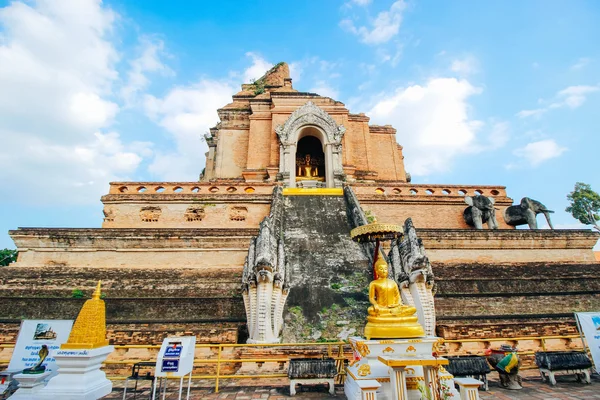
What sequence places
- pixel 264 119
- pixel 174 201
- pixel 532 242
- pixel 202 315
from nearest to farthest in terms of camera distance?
pixel 202 315 → pixel 532 242 → pixel 174 201 → pixel 264 119

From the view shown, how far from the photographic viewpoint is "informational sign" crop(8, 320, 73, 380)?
501cm

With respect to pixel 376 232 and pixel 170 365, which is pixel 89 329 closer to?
pixel 170 365

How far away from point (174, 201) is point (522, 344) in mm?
12547

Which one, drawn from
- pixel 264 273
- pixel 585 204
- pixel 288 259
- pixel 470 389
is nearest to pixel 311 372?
pixel 470 389

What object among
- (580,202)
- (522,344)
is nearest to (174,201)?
(522,344)

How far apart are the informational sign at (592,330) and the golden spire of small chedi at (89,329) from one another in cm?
808

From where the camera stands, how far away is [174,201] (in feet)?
45.5

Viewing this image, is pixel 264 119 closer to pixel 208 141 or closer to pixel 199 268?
pixel 208 141

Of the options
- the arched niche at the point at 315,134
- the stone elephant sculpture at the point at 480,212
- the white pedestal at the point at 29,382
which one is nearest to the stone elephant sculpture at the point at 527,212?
the stone elephant sculpture at the point at 480,212

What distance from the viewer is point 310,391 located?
5309 millimetres

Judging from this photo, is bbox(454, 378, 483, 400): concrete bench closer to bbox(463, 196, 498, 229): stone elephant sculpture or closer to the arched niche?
bbox(463, 196, 498, 229): stone elephant sculpture

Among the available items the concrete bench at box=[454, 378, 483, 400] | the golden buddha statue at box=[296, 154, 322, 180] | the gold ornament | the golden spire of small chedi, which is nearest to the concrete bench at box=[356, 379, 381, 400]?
the gold ornament

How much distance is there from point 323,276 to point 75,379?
5.96m

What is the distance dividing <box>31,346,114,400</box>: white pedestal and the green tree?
33.6 m
